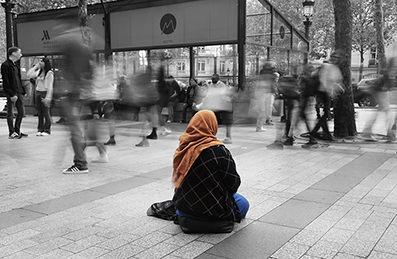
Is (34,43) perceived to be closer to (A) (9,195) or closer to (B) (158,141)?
(B) (158,141)

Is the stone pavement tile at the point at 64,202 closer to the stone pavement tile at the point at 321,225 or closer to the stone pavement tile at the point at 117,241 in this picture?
the stone pavement tile at the point at 117,241

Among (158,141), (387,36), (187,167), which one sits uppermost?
(387,36)

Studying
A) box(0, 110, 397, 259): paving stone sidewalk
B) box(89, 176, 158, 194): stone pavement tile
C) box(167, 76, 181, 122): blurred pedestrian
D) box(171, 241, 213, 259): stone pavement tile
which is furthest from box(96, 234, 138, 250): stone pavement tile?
box(167, 76, 181, 122): blurred pedestrian

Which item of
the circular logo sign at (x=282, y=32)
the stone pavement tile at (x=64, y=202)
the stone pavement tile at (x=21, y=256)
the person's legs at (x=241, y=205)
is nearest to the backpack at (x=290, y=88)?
the stone pavement tile at (x=64, y=202)

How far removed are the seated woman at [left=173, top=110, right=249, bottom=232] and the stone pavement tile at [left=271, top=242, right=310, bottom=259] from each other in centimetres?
57

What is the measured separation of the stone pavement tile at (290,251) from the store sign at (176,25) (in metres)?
10.4

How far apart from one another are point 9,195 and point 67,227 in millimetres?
1571

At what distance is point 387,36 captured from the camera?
112 feet

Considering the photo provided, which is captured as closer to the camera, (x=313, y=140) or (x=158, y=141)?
(x=313, y=140)

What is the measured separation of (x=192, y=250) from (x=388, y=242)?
65.7 inches

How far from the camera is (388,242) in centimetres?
370

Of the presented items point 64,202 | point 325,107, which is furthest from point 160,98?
point 64,202

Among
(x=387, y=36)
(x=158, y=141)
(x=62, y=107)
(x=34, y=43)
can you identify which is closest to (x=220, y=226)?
(x=62, y=107)

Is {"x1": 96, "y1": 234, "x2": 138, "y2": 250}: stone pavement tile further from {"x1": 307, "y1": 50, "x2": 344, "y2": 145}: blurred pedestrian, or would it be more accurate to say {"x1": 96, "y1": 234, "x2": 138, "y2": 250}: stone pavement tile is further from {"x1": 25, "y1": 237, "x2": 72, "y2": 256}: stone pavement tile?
{"x1": 307, "y1": 50, "x2": 344, "y2": 145}: blurred pedestrian
